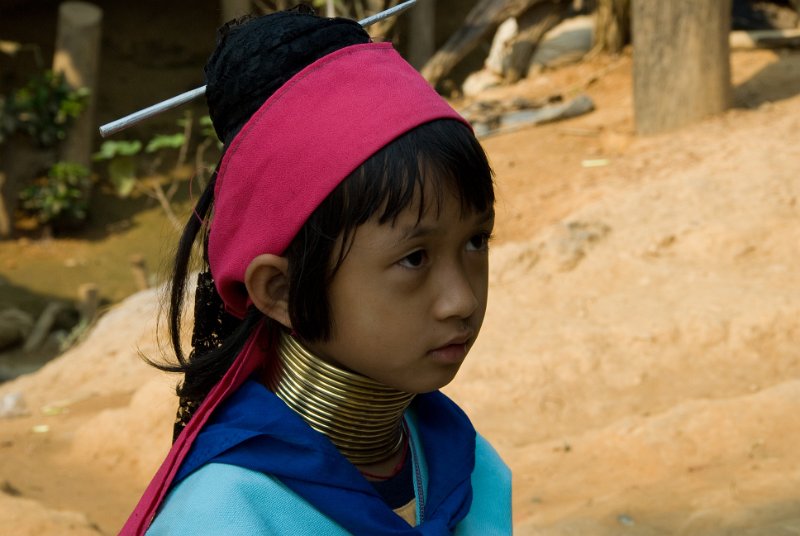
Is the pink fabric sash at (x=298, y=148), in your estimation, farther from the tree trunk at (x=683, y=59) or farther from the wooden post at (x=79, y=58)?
the wooden post at (x=79, y=58)

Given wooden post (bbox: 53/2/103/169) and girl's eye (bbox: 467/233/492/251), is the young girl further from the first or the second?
wooden post (bbox: 53/2/103/169)

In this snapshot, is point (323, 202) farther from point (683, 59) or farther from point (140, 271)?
point (140, 271)

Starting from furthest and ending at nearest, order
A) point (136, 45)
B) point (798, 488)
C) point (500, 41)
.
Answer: point (136, 45) < point (500, 41) < point (798, 488)

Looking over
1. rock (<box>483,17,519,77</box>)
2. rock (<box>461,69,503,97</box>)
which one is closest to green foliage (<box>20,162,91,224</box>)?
rock (<box>461,69,503,97</box>)

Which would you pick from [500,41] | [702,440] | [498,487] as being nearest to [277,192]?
[498,487]

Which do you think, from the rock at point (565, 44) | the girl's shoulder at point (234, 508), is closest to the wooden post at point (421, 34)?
the rock at point (565, 44)

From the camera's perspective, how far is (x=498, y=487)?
6.79ft

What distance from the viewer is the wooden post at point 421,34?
1105cm

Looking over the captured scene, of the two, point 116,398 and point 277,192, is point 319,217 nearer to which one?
point 277,192

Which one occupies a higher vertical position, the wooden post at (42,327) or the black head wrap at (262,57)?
the black head wrap at (262,57)

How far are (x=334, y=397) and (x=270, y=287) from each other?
0.68 ft

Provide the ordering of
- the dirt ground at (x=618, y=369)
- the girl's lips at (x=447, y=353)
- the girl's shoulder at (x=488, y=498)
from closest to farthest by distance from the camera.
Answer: the girl's lips at (x=447, y=353), the girl's shoulder at (x=488, y=498), the dirt ground at (x=618, y=369)

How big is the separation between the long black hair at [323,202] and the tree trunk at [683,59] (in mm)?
5423

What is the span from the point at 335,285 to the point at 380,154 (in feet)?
Result: 0.70
